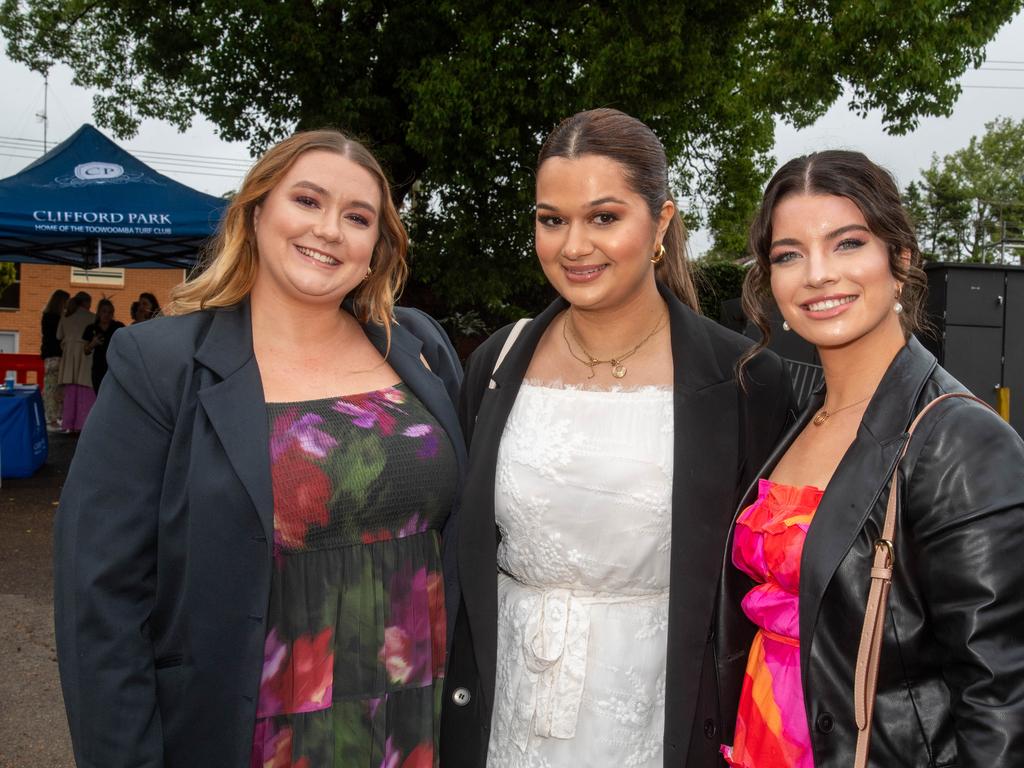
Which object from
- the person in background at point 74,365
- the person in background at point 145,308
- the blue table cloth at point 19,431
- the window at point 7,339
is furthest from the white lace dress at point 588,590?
the window at point 7,339

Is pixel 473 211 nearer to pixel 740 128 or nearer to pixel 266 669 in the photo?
pixel 740 128

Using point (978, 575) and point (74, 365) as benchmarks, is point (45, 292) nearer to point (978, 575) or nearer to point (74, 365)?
point (74, 365)

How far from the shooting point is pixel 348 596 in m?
2.11

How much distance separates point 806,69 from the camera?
966 cm

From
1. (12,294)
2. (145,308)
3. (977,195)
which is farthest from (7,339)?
(977,195)

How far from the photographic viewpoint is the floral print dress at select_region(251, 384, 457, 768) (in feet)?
6.77

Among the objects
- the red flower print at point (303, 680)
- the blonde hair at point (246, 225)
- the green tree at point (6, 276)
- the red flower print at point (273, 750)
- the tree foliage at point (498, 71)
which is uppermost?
the tree foliage at point (498, 71)

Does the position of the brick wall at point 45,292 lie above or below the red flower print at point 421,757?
above

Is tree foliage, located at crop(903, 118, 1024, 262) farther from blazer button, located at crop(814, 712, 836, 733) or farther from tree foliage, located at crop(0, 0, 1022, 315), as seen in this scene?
blazer button, located at crop(814, 712, 836, 733)

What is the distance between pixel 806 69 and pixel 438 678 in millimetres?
9330

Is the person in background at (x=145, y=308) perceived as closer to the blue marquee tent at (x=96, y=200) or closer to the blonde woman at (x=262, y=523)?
the blue marquee tent at (x=96, y=200)

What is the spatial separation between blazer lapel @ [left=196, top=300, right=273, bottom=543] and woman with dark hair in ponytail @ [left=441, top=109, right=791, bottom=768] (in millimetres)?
595

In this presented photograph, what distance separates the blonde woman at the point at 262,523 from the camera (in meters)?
1.95

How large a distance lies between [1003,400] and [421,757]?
7.19 metres
